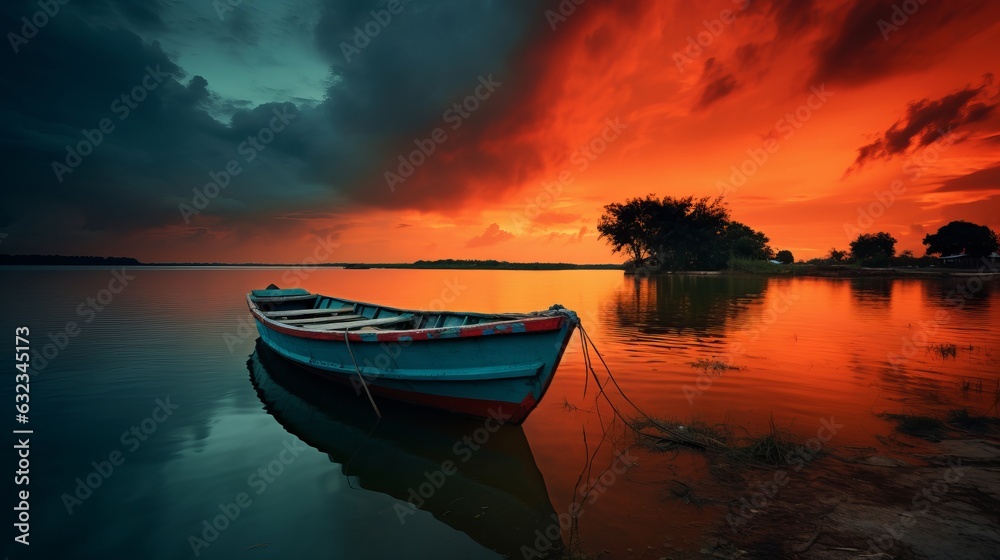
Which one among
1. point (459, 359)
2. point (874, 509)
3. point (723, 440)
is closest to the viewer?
point (874, 509)

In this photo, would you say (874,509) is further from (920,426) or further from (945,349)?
(945,349)

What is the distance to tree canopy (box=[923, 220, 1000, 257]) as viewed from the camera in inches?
2591

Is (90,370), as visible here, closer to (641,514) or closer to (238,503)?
(238,503)

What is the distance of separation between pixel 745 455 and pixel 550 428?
2.69 meters

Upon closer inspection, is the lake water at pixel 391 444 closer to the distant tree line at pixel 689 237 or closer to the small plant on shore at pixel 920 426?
the small plant on shore at pixel 920 426

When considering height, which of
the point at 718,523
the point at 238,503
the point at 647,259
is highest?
the point at 647,259

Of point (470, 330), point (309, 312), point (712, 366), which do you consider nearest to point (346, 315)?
point (309, 312)

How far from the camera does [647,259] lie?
236ft

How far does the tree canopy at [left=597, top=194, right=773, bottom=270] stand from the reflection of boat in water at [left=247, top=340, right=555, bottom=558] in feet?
212

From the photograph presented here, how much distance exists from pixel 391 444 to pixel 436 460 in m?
1.02

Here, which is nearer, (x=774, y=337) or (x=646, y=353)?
(x=646, y=353)

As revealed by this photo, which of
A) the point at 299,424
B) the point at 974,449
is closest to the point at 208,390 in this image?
the point at 299,424

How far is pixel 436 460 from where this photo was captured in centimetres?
593

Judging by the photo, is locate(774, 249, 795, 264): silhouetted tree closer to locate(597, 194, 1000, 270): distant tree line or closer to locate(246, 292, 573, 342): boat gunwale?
locate(597, 194, 1000, 270): distant tree line
